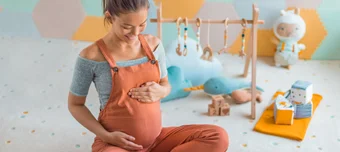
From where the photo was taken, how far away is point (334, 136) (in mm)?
1929

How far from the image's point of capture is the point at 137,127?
1.43m

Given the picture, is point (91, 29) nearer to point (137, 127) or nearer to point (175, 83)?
point (175, 83)

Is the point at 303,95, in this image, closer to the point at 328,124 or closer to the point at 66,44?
the point at 328,124

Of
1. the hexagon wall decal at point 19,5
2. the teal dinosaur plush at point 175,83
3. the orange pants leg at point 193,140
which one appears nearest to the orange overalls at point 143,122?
the orange pants leg at point 193,140

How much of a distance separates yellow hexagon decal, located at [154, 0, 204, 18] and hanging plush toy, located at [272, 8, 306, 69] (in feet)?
1.53

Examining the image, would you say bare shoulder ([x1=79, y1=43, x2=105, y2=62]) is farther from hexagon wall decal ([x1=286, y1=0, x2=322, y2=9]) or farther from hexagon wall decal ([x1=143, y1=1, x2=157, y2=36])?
hexagon wall decal ([x1=286, y1=0, x2=322, y2=9])

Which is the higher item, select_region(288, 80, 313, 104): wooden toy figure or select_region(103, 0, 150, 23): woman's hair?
select_region(103, 0, 150, 23): woman's hair

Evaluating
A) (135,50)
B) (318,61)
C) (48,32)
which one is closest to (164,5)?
(48,32)

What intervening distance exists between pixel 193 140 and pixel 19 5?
5.96ft

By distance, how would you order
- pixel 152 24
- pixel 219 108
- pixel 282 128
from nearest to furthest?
pixel 282 128 < pixel 219 108 < pixel 152 24

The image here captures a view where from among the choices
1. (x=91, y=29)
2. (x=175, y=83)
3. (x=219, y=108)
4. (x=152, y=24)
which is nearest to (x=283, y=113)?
(x=219, y=108)

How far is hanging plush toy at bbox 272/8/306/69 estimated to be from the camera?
2529 mm

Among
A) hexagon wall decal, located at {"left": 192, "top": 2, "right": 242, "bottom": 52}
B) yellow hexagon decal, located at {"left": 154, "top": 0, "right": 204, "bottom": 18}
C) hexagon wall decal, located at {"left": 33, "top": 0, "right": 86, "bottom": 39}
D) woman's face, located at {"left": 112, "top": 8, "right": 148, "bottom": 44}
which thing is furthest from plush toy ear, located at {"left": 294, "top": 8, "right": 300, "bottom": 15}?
woman's face, located at {"left": 112, "top": 8, "right": 148, "bottom": 44}

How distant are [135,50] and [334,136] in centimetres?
101
